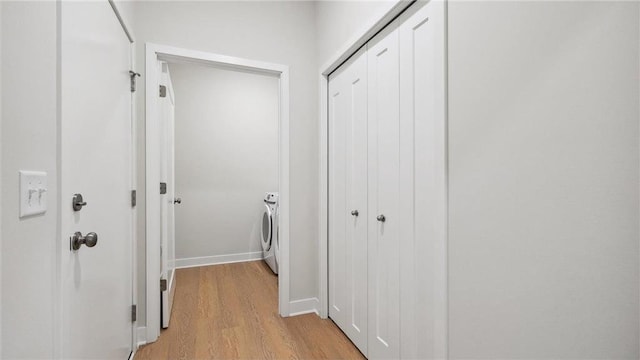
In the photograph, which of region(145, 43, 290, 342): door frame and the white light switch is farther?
region(145, 43, 290, 342): door frame

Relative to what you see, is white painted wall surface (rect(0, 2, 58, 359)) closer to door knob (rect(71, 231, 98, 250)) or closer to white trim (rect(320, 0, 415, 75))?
door knob (rect(71, 231, 98, 250))

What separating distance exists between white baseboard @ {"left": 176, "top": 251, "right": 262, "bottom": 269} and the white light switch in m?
2.88

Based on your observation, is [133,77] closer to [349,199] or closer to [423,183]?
[349,199]

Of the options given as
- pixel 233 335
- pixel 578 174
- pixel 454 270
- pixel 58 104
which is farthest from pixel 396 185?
A: pixel 233 335

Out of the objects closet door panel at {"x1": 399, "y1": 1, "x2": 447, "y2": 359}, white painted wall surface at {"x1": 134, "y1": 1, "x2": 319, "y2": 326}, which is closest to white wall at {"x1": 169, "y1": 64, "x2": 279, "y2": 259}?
white painted wall surface at {"x1": 134, "y1": 1, "x2": 319, "y2": 326}

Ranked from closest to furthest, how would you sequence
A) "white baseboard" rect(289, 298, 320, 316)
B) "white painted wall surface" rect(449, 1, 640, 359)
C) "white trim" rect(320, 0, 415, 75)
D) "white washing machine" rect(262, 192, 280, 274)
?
"white painted wall surface" rect(449, 1, 640, 359)
"white trim" rect(320, 0, 415, 75)
"white baseboard" rect(289, 298, 320, 316)
"white washing machine" rect(262, 192, 280, 274)

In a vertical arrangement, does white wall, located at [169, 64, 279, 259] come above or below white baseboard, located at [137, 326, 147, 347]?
above

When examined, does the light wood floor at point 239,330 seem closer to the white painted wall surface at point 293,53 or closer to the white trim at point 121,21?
the white painted wall surface at point 293,53

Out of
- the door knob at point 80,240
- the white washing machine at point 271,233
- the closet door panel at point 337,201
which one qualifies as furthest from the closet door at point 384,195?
the white washing machine at point 271,233

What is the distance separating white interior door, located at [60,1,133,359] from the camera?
0.94 meters

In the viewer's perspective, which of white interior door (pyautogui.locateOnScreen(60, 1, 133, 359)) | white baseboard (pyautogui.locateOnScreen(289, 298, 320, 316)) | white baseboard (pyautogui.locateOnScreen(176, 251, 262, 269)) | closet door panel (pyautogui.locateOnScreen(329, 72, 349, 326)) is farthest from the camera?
white baseboard (pyautogui.locateOnScreen(176, 251, 262, 269))

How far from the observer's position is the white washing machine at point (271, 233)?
10.1 ft

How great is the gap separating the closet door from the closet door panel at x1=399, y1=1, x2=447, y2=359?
0.05m

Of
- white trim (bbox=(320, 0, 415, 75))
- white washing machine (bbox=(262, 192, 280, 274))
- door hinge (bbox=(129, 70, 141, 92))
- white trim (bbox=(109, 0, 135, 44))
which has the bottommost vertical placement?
white washing machine (bbox=(262, 192, 280, 274))
